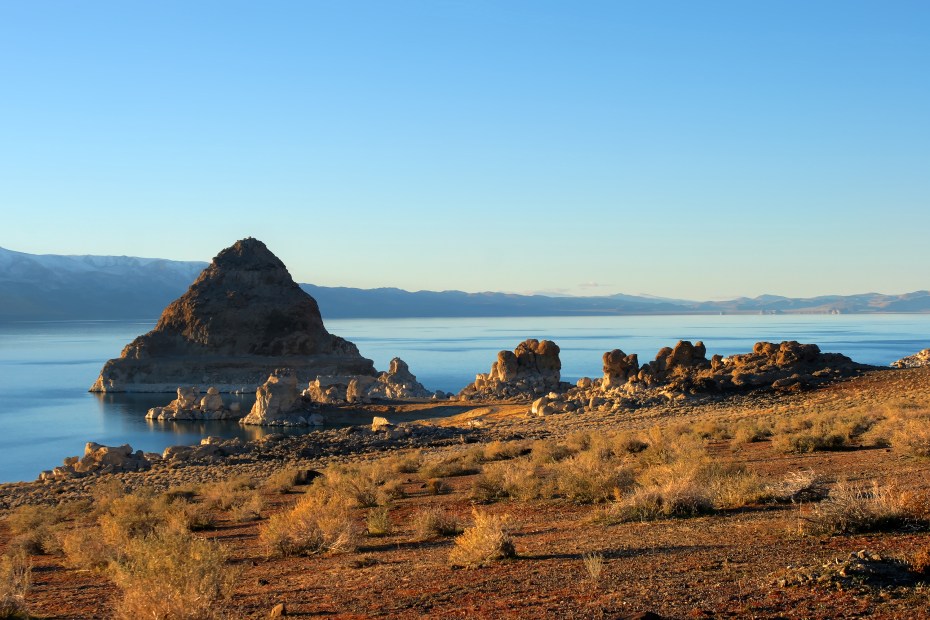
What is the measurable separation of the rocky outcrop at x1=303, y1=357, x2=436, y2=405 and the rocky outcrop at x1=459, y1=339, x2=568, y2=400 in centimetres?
609

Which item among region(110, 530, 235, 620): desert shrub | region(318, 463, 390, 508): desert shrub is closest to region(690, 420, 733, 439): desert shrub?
region(318, 463, 390, 508): desert shrub

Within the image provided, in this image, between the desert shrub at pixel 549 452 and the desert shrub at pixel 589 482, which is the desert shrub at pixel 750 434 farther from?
the desert shrub at pixel 589 482

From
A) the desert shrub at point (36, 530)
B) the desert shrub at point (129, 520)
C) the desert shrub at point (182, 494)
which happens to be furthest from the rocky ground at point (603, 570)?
the desert shrub at point (182, 494)

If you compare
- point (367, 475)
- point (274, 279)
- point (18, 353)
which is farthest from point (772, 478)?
point (18, 353)

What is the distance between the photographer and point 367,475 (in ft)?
55.8

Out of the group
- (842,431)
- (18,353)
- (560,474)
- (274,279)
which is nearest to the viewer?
(560,474)

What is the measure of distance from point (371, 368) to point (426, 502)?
66.3 meters

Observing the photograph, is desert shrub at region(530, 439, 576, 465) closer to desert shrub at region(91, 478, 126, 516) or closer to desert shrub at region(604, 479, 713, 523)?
desert shrub at region(604, 479, 713, 523)

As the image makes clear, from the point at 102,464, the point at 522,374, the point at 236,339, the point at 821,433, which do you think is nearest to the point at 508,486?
the point at 821,433

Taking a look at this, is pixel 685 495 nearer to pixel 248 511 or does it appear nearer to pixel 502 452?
pixel 248 511

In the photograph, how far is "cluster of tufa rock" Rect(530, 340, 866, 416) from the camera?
3338 cm

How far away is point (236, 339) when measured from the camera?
290 ft

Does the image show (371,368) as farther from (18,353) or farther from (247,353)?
(18,353)

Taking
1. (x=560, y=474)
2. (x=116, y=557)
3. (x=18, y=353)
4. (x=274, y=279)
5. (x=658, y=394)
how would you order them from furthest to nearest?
1. (x=18, y=353)
2. (x=274, y=279)
3. (x=658, y=394)
4. (x=560, y=474)
5. (x=116, y=557)
